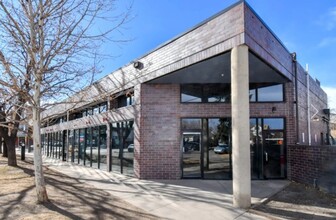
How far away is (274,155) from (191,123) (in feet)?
11.7

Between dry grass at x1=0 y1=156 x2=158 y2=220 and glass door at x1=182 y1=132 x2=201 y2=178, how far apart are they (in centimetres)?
383

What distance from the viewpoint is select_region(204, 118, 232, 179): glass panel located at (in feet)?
40.4

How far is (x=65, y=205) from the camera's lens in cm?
766

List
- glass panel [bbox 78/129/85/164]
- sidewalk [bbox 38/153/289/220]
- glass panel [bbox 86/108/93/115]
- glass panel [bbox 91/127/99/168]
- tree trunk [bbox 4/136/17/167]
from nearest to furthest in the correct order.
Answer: sidewalk [bbox 38/153/289/220], tree trunk [bbox 4/136/17/167], glass panel [bbox 91/127/99/168], glass panel [bbox 86/108/93/115], glass panel [bbox 78/129/85/164]

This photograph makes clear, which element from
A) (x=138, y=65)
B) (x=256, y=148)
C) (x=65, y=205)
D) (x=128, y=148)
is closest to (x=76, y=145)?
(x=128, y=148)

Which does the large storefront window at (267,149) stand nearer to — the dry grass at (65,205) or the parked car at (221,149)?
the parked car at (221,149)

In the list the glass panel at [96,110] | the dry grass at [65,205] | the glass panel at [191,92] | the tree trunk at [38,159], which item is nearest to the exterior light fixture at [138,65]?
the glass panel at [191,92]

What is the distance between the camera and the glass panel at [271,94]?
1266 centimetres

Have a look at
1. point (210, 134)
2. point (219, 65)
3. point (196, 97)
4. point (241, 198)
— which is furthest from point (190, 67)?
point (241, 198)

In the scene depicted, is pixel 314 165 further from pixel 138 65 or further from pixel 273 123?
pixel 138 65

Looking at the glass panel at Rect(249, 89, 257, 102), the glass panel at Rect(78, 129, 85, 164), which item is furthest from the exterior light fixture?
the glass panel at Rect(78, 129, 85, 164)

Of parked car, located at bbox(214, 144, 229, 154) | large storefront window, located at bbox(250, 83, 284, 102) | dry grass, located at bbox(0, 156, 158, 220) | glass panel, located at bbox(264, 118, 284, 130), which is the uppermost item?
large storefront window, located at bbox(250, 83, 284, 102)

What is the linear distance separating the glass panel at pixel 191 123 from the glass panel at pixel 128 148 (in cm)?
236

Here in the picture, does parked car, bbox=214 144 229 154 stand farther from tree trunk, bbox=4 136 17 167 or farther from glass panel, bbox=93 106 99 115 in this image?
tree trunk, bbox=4 136 17 167
